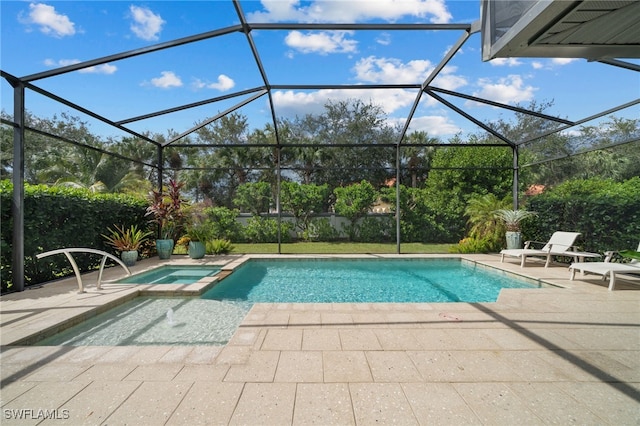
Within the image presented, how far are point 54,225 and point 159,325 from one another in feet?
12.1

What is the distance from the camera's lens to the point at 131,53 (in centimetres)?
505

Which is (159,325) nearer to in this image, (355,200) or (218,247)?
(218,247)

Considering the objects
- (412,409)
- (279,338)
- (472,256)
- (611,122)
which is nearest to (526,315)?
(412,409)

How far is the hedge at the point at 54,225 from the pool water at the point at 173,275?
1292 mm

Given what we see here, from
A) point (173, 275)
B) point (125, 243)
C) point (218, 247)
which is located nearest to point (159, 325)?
point (173, 275)

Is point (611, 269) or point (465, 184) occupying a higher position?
point (465, 184)

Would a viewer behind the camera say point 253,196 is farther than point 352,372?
Yes

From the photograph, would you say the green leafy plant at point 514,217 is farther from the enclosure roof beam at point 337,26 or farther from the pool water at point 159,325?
the pool water at point 159,325

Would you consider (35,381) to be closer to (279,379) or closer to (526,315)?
(279,379)

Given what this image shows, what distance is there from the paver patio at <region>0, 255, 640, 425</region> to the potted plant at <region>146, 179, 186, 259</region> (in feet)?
15.6

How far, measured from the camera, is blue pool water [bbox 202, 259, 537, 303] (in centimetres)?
584

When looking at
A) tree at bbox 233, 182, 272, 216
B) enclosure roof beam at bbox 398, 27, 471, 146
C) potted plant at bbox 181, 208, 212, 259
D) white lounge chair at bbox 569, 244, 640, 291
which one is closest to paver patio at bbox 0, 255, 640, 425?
white lounge chair at bbox 569, 244, 640, 291

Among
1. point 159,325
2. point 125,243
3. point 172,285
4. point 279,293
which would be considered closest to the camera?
point 159,325

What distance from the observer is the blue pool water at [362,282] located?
19.2ft
